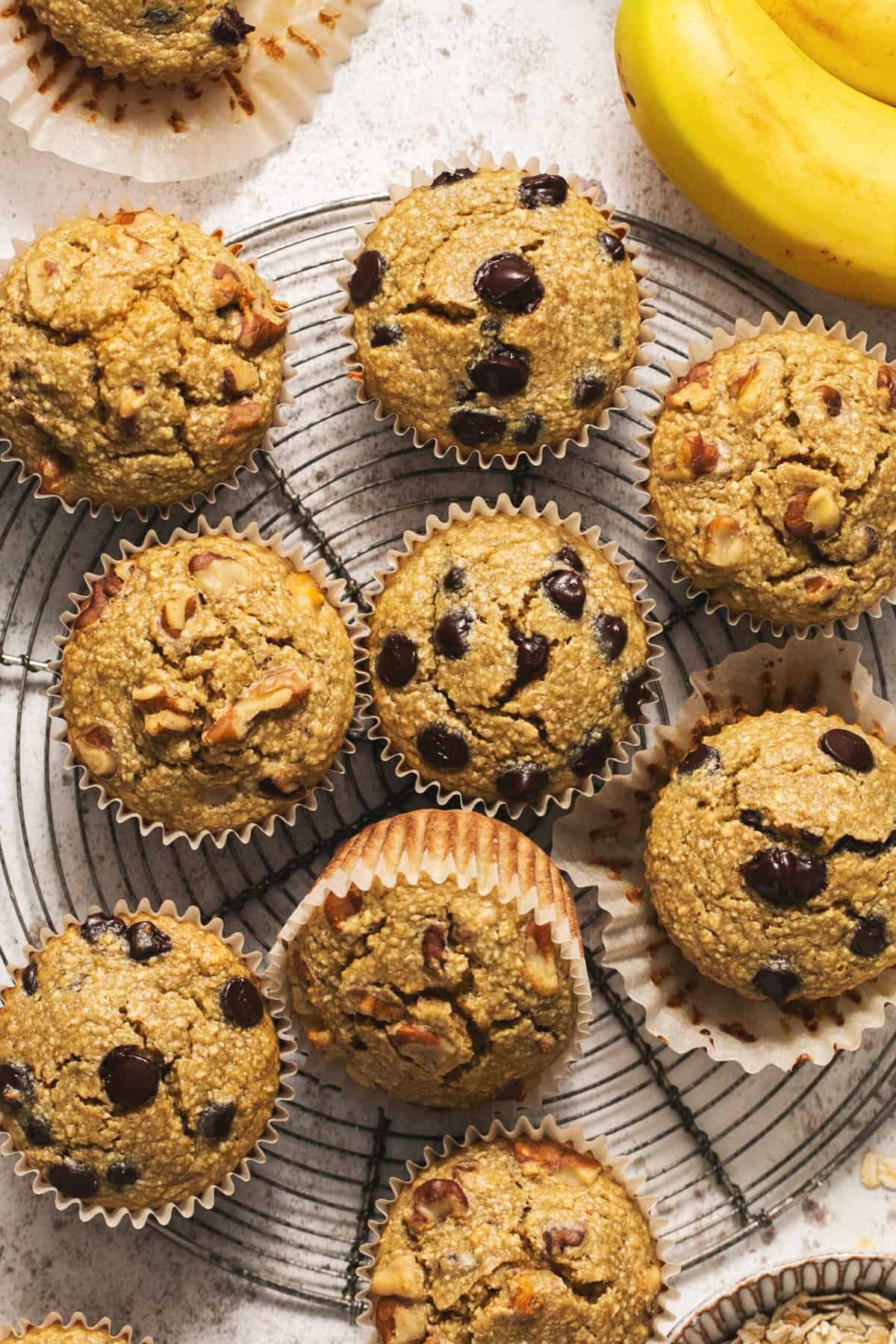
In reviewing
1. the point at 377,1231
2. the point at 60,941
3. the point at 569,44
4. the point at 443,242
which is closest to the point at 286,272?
the point at 443,242

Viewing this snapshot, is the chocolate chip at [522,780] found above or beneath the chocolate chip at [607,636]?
beneath

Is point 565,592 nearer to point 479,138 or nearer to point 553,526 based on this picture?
point 553,526

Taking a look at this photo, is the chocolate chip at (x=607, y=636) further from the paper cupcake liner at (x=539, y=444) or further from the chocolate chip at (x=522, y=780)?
the paper cupcake liner at (x=539, y=444)

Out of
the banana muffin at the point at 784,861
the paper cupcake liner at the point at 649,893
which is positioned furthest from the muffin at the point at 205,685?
the banana muffin at the point at 784,861

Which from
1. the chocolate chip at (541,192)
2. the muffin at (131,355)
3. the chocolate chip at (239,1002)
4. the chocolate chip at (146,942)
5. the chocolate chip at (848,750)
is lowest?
the chocolate chip at (239,1002)

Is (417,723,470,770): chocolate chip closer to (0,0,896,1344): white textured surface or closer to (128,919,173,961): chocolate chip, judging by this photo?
(128,919,173,961): chocolate chip

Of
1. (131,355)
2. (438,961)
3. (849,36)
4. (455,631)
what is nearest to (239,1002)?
(438,961)
